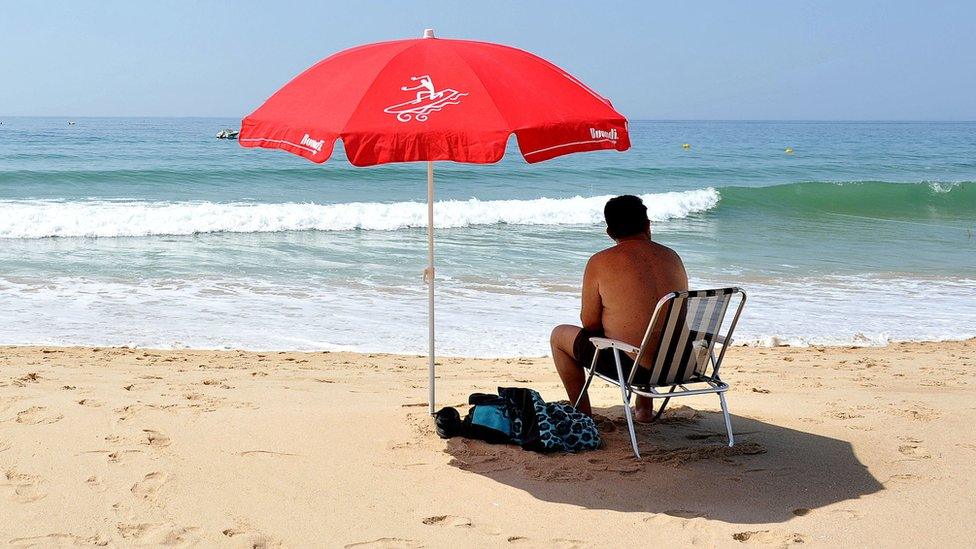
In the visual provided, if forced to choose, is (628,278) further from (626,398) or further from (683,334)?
(626,398)

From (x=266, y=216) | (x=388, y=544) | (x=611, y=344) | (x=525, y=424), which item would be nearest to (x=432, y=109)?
(x=611, y=344)

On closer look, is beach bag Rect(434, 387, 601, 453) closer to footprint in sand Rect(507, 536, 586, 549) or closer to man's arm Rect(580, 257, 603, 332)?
man's arm Rect(580, 257, 603, 332)

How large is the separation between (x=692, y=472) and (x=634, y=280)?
3.07ft

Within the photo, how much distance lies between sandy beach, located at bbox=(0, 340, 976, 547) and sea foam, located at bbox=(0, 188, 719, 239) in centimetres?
1030

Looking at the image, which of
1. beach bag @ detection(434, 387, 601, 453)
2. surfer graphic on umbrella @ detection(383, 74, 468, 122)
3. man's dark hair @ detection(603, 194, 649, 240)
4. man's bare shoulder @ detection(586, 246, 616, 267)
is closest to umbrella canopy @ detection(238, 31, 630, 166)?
surfer graphic on umbrella @ detection(383, 74, 468, 122)

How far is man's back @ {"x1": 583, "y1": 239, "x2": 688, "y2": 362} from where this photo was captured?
4207 mm

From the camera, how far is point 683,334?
4.13 metres

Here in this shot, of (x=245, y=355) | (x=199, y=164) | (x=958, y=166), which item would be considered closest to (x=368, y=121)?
(x=245, y=355)

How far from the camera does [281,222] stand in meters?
17.1

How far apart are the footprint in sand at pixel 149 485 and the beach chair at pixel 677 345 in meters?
2.05

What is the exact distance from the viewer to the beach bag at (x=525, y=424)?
4172 mm

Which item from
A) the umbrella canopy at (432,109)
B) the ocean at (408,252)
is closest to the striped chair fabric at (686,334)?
the umbrella canopy at (432,109)

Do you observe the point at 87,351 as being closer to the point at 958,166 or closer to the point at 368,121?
the point at 368,121

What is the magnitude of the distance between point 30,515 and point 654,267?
9.44 ft
